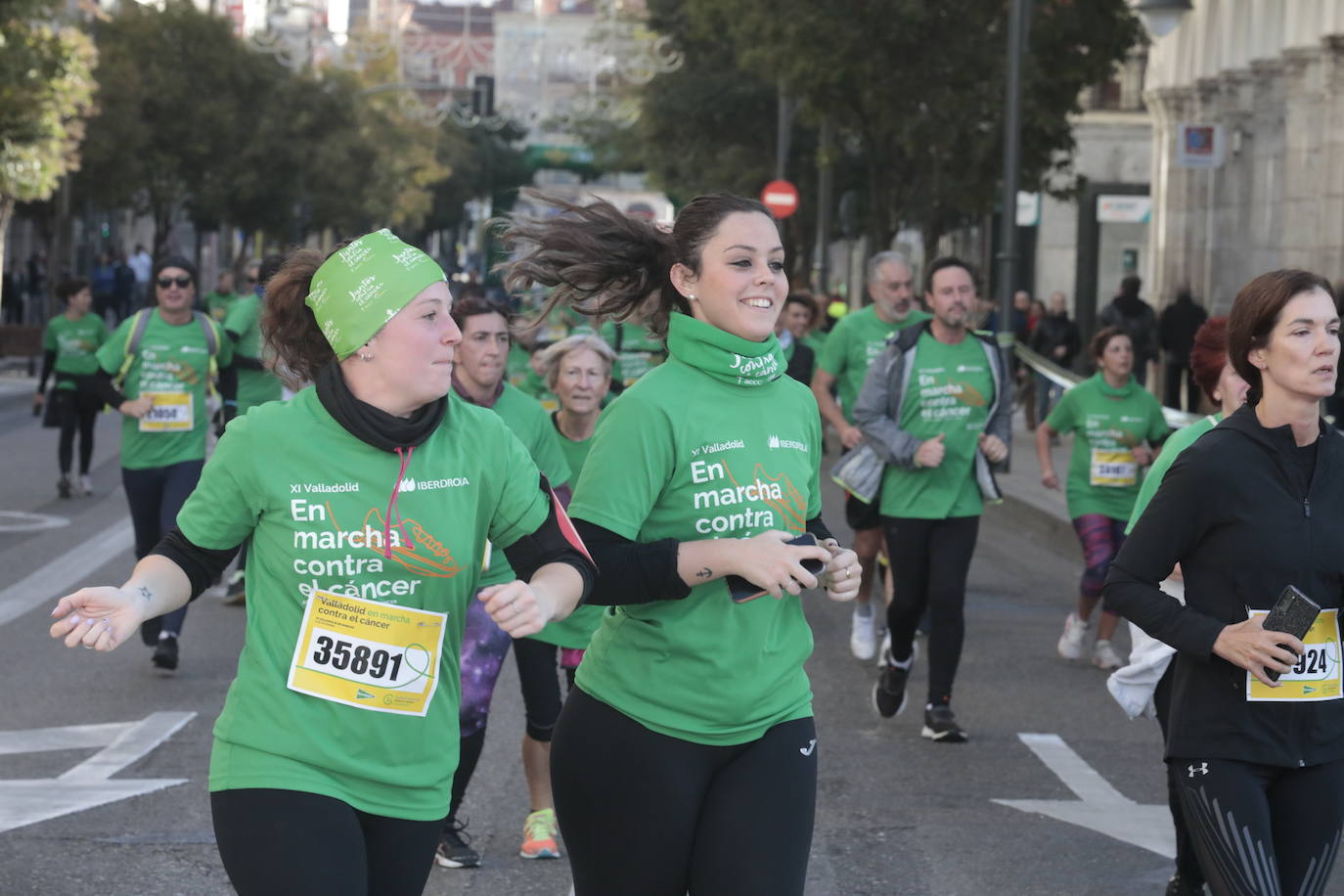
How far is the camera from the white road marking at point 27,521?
15.7 metres

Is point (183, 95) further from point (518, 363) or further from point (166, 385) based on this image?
point (166, 385)

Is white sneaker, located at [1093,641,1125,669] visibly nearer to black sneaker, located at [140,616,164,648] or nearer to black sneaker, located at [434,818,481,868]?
black sneaker, located at [140,616,164,648]

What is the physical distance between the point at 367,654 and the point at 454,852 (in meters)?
2.88

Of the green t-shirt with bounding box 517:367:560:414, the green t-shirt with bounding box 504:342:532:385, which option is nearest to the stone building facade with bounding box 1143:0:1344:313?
the green t-shirt with bounding box 504:342:532:385

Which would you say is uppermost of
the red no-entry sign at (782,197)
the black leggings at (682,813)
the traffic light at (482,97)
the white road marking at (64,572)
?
the traffic light at (482,97)

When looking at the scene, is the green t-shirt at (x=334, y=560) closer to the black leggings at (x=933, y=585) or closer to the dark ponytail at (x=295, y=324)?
the dark ponytail at (x=295, y=324)

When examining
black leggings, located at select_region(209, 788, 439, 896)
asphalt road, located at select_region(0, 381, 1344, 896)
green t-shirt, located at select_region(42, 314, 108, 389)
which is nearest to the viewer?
black leggings, located at select_region(209, 788, 439, 896)

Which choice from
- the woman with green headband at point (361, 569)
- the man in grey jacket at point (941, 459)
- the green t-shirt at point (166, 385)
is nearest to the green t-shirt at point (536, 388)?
the green t-shirt at point (166, 385)

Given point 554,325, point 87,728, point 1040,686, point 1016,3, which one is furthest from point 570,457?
point 1016,3

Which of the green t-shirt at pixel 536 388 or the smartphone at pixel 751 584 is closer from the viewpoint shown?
the smartphone at pixel 751 584

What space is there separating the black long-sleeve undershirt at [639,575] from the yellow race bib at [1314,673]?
1.22m

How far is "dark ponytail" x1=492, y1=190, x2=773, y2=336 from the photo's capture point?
14.8ft

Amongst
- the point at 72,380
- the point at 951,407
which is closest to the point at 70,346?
the point at 72,380

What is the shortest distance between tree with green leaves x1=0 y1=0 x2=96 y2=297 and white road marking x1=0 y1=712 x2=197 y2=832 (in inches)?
800
